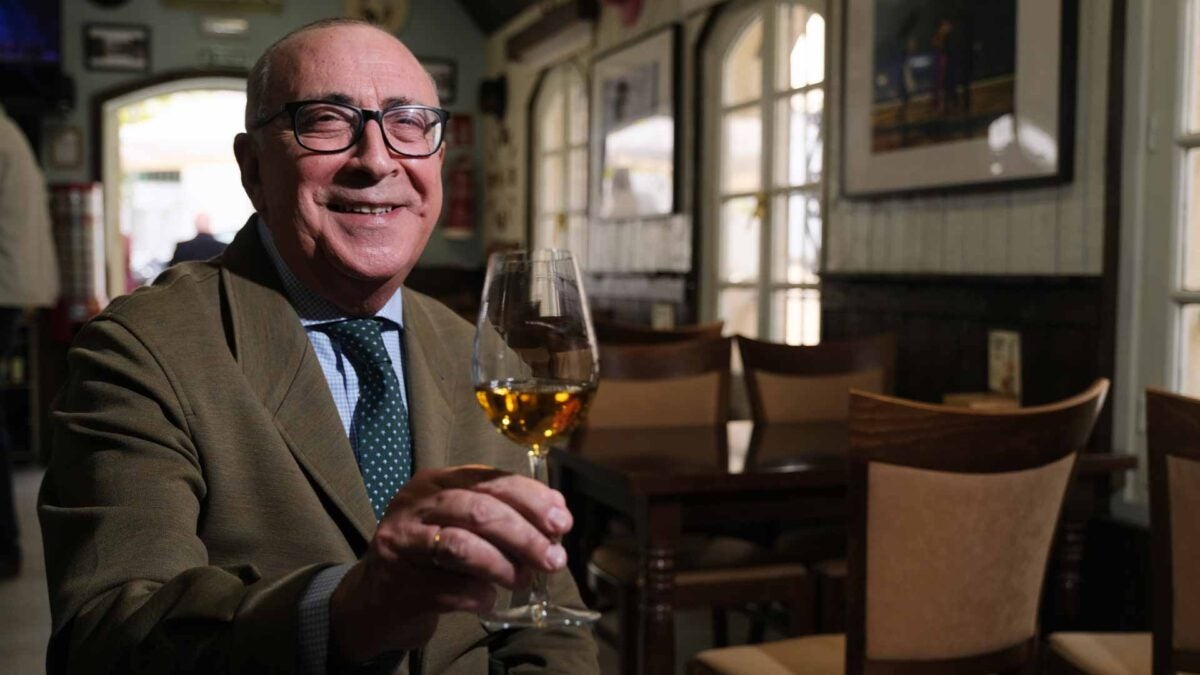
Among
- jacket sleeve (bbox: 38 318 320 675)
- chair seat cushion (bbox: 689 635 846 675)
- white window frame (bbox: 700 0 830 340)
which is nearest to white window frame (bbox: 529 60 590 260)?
white window frame (bbox: 700 0 830 340)

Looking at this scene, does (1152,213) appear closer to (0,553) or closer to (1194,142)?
(1194,142)

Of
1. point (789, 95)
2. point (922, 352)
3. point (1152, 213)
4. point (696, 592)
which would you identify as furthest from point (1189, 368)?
point (789, 95)

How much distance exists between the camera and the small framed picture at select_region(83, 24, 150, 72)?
26.8 feet

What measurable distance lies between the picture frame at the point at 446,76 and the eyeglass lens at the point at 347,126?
774 centimetres

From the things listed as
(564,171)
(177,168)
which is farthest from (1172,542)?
(177,168)

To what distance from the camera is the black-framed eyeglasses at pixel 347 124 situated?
1169 mm

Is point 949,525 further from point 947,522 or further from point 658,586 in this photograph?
point 658,586

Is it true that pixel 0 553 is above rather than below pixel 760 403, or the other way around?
below

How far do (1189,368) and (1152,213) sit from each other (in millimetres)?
388

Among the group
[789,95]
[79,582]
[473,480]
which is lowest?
[79,582]

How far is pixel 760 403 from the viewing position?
3.42m

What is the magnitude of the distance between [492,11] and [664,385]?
587 centimetres

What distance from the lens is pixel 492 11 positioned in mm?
8547

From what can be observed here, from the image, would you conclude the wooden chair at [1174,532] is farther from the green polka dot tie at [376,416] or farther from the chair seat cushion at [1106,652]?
the green polka dot tie at [376,416]
